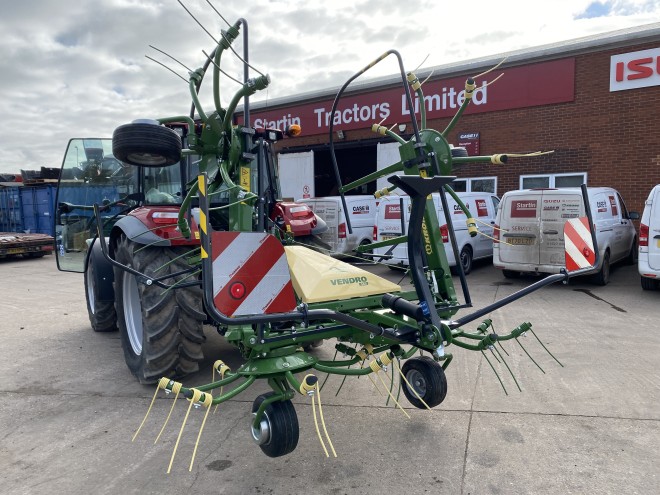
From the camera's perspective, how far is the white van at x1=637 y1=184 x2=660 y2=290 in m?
7.66

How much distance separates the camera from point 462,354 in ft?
16.5

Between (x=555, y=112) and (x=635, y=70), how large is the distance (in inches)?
69.5

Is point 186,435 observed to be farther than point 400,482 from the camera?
Yes

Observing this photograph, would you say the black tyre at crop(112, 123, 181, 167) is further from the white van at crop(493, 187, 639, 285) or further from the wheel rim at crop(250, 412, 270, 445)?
the white van at crop(493, 187, 639, 285)

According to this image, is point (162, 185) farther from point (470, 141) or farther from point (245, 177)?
point (470, 141)

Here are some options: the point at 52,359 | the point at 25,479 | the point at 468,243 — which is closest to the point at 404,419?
the point at 25,479

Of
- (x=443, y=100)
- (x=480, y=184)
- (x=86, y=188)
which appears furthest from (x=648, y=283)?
(x=86, y=188)

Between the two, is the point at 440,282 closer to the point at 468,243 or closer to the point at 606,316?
the point at 606,316

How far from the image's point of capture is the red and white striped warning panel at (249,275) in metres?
2.72

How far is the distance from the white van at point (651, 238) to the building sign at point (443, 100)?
13.1 ft

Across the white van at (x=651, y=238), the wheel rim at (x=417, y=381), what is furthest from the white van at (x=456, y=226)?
the wheel rim at (x=417, y=381)

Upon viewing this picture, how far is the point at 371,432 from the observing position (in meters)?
3.38

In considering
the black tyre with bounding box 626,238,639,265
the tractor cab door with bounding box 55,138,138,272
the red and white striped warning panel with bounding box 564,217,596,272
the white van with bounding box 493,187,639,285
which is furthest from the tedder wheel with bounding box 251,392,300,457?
the black tyre with bounding box 626,238,639,265

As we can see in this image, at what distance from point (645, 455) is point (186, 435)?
2865mm
